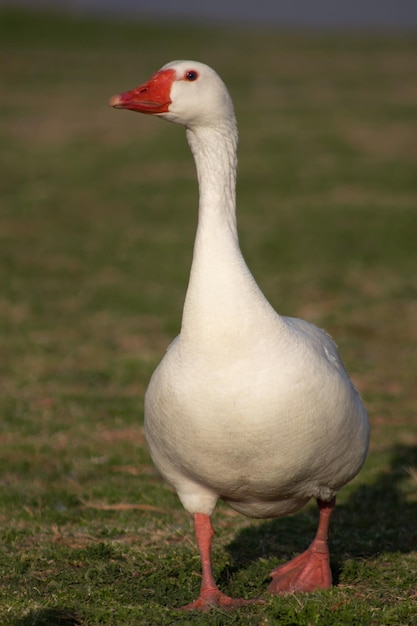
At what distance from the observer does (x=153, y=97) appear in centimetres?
515

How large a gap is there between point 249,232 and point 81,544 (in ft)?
32.7

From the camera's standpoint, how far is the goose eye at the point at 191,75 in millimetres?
5172

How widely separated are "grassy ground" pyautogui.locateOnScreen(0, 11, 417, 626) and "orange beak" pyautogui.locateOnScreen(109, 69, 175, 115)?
2.54 m

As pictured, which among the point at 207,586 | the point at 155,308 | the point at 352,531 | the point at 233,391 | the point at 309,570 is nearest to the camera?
the point at 233,391

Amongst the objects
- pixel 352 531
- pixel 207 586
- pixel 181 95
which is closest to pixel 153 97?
pixel 181 95

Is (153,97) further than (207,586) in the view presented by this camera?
No

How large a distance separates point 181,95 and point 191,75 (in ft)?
0.42

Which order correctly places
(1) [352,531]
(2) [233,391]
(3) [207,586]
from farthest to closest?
(1) [352,531] → (3) [207,586] → (2) [233,391]

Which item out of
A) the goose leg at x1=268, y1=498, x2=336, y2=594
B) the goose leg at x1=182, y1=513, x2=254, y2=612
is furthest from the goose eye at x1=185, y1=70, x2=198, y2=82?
the goose leg at x1=268, y1=498, x2=336, y2=594

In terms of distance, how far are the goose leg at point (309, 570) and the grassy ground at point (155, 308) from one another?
0.13 metres

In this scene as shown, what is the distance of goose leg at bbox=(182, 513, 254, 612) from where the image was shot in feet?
17.1

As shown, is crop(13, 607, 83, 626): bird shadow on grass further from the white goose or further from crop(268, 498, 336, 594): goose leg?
crop(268, 498, 336, 594): goose leg

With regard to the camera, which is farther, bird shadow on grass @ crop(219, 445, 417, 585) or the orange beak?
bird shadow on grass @ crop(219, 445, 417, 585)

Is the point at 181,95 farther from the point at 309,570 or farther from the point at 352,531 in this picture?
the point at 352,531
